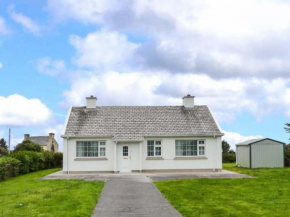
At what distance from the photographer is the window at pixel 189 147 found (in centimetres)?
2850

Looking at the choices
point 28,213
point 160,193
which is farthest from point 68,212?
point 160,193

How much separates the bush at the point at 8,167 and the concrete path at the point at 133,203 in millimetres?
11222

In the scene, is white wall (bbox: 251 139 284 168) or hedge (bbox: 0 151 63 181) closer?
hedge (bbox: 0 151 63 181)

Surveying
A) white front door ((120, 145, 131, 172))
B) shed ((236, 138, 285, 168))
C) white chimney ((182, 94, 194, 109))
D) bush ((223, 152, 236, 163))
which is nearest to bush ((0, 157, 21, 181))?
white front door ((120, 145, 131, 172))

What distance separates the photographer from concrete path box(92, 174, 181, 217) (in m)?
11.4

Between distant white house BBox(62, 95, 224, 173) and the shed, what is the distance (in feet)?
16.2

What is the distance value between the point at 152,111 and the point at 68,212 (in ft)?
68.2

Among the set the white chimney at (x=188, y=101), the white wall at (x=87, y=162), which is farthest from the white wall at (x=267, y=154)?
the white wall at (x=87, y=162)

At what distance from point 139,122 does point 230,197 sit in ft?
52.5

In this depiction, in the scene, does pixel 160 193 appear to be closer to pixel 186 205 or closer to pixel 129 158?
pixel 186 205

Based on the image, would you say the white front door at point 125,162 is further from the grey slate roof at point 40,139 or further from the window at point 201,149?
the grey slate roof at point 40,139

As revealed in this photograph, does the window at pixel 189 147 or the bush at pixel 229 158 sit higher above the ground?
the window at pixel 189 147

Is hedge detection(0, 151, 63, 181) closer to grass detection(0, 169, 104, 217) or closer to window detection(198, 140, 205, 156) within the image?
grass detection(0, 169, 104, 217)

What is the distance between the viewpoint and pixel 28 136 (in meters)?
70.6
